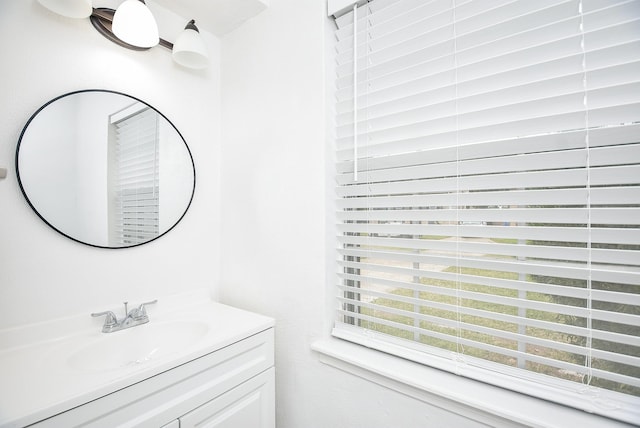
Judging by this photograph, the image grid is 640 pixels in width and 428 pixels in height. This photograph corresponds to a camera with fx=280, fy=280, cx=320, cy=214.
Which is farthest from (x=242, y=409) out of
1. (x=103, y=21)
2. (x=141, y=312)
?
(x=103, y=21)

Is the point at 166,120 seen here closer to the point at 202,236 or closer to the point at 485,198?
the point at 202,236

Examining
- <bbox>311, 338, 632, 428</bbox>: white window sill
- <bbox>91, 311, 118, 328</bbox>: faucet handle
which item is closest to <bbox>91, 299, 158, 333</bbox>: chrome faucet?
<bbox>91, 311, 118, 328</bbox>: faucet handle

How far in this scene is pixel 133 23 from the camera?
43.0 inches

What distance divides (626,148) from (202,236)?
1.69 meters

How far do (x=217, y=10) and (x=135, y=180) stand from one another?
0.95m

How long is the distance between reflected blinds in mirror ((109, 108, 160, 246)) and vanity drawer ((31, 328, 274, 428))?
0.66 meters

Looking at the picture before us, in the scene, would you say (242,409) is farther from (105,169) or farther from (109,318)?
(105,169)

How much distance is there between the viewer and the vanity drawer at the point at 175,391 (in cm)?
74

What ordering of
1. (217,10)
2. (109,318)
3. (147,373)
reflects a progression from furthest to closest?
(217,10) < (109,318) < (147,373)

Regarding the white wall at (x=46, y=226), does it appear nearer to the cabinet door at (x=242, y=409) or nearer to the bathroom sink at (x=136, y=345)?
the bathroom sink at (x=136, y=345)

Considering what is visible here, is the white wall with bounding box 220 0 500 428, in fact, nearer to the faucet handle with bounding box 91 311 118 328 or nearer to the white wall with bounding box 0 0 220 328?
the white wall with bounding box 0 0 220 328

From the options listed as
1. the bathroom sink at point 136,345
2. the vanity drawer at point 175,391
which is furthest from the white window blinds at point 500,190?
the bathroom sink at point 136,345

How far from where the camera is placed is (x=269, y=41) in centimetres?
139

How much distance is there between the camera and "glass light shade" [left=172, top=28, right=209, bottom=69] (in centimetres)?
129
